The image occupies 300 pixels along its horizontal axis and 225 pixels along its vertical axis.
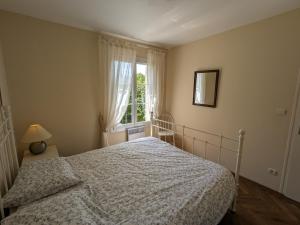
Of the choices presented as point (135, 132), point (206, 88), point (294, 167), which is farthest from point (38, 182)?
point (294, 167)

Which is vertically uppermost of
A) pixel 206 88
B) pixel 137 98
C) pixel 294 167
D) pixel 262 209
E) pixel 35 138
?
pixel 206 88

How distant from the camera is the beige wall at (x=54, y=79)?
6.98 ft

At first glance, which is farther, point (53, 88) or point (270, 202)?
point (53, 88)

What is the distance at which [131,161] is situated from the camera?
190 centimetres

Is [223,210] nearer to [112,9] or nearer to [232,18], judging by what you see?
[232,18]

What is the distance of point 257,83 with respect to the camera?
2.34 metres

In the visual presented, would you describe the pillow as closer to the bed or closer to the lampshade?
the bed

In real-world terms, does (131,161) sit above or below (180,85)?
below

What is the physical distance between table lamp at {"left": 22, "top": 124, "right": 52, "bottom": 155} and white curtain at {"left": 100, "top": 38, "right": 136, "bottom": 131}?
3.43 ft

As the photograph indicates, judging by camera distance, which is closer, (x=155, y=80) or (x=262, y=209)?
(x=262, y=209)

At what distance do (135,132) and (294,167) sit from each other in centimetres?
264

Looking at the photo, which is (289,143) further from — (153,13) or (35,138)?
(35,138)

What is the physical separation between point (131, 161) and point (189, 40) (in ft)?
8.62

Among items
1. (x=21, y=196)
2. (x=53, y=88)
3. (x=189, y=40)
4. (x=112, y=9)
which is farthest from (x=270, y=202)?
(x=53, y=88)
